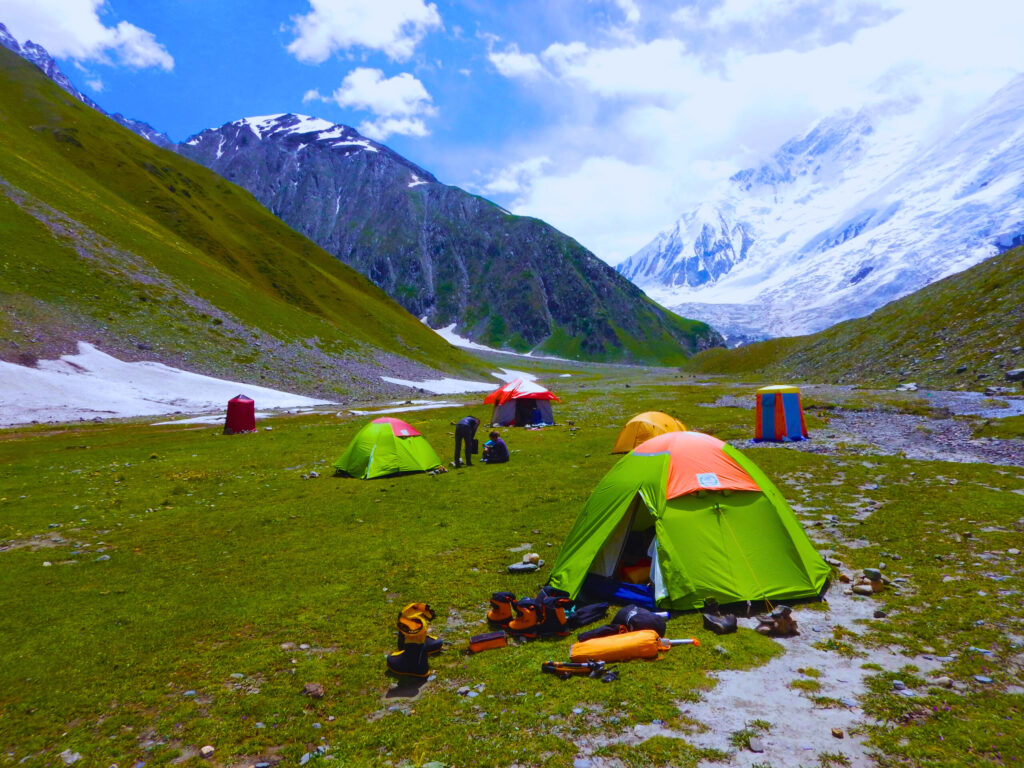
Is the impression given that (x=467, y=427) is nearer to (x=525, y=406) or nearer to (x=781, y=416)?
(x=525, y=406)

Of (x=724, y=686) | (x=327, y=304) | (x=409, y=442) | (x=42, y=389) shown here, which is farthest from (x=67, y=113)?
(x=724, y=686)

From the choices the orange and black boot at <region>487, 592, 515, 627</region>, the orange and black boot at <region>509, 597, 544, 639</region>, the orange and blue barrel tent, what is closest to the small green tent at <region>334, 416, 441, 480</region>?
the orange and black boot at <region>487, 592, 515, 627</region>

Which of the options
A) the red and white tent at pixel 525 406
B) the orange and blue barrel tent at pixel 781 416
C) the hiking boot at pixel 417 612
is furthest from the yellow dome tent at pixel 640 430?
the hiking boot at pixel 417 612

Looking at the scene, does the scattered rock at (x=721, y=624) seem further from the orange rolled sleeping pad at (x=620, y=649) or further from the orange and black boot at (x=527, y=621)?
the orange and black boot at (x=527, y=621)

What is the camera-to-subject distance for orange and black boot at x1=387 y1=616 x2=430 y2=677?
806cm

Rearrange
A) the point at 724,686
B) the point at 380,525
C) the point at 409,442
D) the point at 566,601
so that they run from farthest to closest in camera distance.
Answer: the point at 409,442 < the point at 380,525 < the point at 566,601 < the point at 724,686

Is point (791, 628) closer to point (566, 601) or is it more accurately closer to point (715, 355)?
point (566, 601)

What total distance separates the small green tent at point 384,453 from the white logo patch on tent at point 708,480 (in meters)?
15.6

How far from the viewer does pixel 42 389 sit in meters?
50.6

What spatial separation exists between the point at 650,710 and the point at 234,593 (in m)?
9.19

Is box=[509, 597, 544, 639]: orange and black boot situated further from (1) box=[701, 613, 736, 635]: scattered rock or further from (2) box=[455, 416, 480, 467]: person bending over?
(2) box=[455, 416, 480, 467]: person bending over

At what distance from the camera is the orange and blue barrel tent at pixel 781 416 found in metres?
30.2

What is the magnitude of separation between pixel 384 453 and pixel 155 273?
8396 centimetres

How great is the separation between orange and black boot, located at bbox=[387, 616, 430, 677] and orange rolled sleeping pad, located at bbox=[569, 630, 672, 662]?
2373 mm
